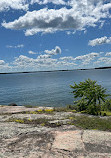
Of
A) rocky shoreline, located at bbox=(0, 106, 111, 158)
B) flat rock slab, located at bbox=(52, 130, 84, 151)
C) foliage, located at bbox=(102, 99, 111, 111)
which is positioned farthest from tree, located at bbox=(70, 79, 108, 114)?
flat rock slab, located at bbox=(52, 130, 84, 151)

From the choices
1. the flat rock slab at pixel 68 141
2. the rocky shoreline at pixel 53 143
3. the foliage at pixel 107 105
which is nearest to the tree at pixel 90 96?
the foliage at pixel 107 105

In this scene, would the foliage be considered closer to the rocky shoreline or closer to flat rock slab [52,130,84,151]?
the rocky shoreline

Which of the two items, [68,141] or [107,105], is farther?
[107,105]

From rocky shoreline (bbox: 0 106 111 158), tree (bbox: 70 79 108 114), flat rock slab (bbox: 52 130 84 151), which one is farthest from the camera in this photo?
tree (bbox: 70 79 108 114)

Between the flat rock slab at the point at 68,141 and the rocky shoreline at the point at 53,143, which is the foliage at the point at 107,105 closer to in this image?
the rocky shoreline at the point at 53,143

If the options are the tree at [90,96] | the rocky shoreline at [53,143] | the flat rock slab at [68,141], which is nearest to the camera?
the rocky shoreline at [53,143]

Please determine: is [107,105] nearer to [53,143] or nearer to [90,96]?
[90,96]

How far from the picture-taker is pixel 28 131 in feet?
33.7

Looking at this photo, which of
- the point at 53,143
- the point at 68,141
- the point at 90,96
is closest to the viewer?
the point at 53,143

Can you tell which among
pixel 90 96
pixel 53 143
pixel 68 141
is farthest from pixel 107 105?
pixel 53 143

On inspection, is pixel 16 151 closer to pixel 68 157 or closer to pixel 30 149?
pixel 30 149

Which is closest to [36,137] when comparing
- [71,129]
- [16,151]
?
[16,151]

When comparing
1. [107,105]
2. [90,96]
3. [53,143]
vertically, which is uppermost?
[90,96]

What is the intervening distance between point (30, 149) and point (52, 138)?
1.75 metres
